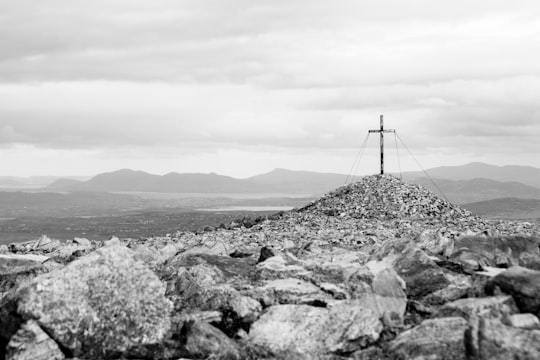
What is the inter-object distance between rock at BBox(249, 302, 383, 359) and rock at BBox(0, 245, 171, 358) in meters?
2.31

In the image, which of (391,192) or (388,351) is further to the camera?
(391,192)

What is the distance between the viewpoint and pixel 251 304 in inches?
565

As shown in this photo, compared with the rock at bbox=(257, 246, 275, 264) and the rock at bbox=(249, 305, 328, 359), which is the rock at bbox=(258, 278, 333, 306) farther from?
the rock at bbox=(257, 246, 275, 264)

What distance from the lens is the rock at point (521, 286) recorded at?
43.8 feet

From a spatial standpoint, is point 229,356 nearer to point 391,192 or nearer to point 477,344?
point 477,344

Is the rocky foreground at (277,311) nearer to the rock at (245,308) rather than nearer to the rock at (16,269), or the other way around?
the rock at (245,308)

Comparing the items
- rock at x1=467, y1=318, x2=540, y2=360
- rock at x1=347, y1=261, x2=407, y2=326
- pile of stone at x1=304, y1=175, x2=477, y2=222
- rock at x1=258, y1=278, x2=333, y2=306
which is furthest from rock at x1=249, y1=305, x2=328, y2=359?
pile of stone at x1=304, y1=175, x2=477, y2=222

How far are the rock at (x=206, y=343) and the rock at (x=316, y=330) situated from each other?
2.26 feet

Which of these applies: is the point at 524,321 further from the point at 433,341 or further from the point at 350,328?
the point at 350,328

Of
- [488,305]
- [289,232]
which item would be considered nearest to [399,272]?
[488,305]

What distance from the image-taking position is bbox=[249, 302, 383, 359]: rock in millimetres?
12797

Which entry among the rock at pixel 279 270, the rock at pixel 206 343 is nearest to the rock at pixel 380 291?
the rock at pixel 279 270

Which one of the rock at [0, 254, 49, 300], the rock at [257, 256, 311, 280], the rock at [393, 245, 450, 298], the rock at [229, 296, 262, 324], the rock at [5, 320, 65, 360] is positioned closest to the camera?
the rock at [5, 320, 65, 360]

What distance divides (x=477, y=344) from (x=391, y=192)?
3350cm
